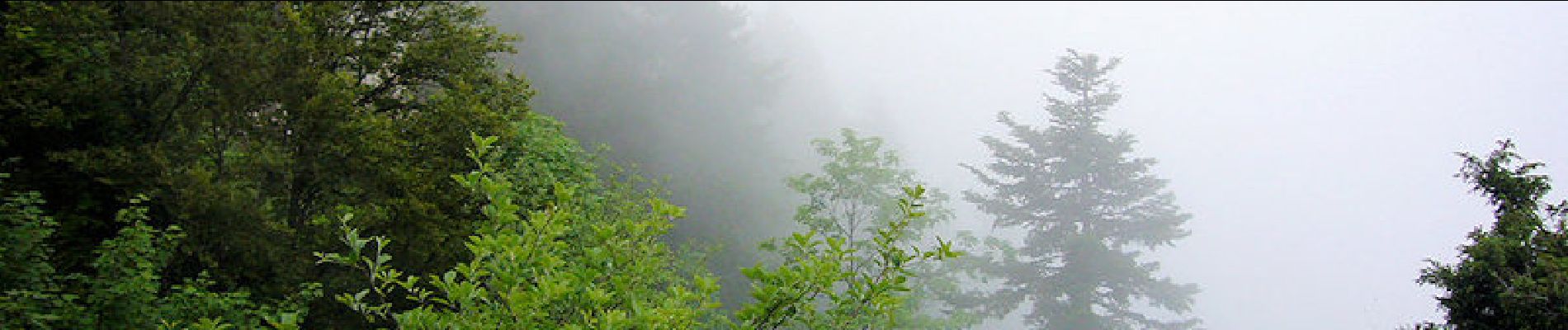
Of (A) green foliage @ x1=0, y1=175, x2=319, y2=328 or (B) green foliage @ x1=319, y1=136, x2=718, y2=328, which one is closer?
(B) green foliage @ x1=319, y1=136, x2=718, y2=328

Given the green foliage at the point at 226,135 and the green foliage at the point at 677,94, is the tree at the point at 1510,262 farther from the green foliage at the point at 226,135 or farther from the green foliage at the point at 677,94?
the green foliage at the point at 677,94

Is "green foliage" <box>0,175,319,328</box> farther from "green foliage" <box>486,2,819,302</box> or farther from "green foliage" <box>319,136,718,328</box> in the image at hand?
"green foliage" <box>486,2,819,302</box>

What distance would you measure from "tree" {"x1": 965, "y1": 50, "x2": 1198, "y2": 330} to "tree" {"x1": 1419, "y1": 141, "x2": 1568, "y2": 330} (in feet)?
44.0

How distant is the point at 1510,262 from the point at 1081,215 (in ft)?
51.5

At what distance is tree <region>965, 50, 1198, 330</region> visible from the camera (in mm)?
22781

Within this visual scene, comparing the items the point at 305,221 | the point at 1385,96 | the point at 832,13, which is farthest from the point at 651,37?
the point at 1385,96

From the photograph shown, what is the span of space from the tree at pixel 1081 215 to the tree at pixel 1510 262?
13406 mm

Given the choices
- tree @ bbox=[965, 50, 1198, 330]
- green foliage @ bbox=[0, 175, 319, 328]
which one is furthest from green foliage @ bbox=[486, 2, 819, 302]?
green foliage @ bbox=[0, 175, 319, 328]

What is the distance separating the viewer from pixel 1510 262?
8.56m

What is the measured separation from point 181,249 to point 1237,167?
112262mm

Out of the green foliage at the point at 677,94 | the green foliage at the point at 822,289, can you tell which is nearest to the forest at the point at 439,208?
the green foliage at the point at 822,289

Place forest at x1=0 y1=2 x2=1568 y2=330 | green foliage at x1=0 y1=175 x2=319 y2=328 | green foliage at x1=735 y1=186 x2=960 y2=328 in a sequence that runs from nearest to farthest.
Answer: green foliage at x1=735 y1=186 x2=960 y2=328 → forest at x1=0 y1=2 x2=1568 y2=330 → green foliage at x1=0 y1=175 x2=319 y2=328

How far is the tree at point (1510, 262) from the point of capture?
7691 millimetres

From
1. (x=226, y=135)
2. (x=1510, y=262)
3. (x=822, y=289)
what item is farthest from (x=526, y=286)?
(x=1510, y=262)
